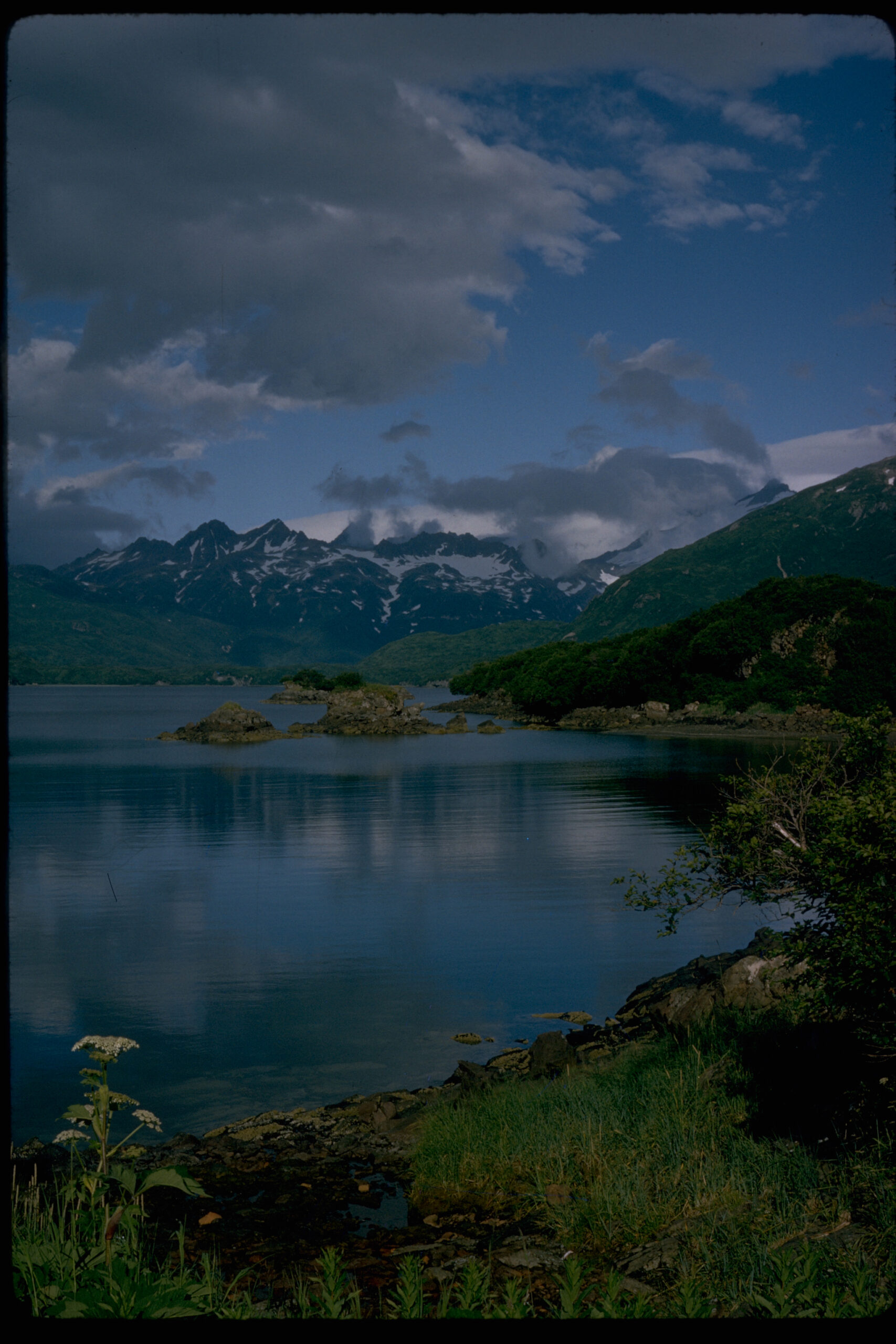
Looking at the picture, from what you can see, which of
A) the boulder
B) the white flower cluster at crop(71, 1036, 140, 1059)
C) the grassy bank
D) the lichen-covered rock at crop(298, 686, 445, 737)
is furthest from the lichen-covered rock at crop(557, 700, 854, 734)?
the white flower cluster at crop(71, 1036, 140, 1059)

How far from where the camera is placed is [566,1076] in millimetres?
14133

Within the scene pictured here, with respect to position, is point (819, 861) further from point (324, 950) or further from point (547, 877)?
point (547, 877)

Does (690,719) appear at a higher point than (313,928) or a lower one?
higher

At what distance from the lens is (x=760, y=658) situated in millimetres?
123562

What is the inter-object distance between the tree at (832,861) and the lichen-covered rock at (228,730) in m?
109

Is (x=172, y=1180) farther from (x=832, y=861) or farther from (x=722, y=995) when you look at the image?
(x=722, y=995)

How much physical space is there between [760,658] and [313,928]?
107 meters

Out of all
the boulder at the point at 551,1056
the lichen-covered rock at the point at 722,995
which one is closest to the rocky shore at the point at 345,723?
the lichen-covered rock at the point at 722,995

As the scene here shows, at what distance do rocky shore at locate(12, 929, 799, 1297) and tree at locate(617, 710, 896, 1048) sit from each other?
98cm

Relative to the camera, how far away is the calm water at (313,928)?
18.1 metres

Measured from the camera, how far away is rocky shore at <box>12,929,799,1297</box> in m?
8.82

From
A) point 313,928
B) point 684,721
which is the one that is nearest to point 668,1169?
point 313,928

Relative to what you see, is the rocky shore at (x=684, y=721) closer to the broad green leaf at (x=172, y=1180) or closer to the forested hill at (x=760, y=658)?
the forested hill at (x=760, y=658)

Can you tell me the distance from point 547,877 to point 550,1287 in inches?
1159
